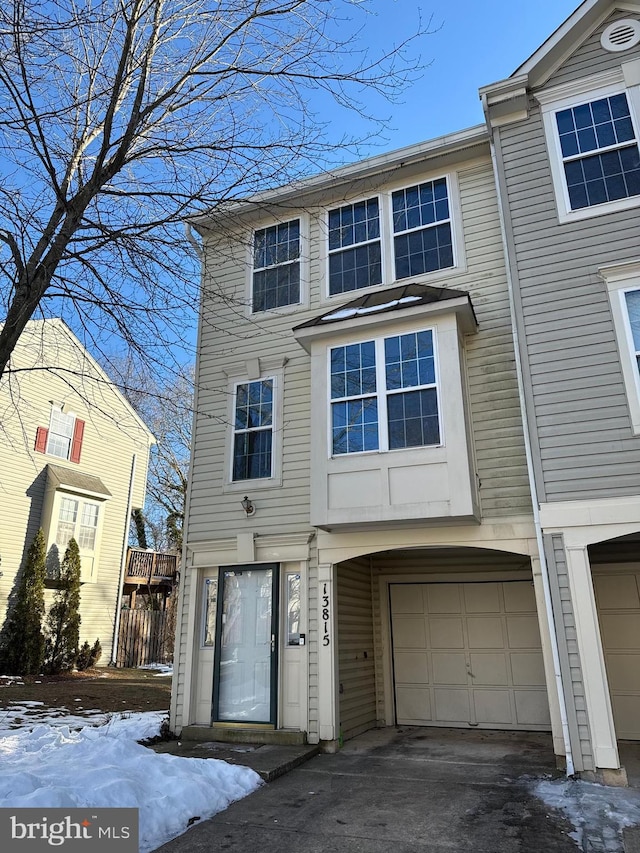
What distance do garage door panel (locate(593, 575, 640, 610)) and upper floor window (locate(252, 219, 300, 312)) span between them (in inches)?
231

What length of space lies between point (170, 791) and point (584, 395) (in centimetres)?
554

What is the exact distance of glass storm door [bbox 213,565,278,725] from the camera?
7684 millimetres

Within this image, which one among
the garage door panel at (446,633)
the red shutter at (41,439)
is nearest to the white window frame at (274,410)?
the garage door panel at (446,633)

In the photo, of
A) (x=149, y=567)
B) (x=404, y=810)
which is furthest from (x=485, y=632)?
(x=149, y=567)

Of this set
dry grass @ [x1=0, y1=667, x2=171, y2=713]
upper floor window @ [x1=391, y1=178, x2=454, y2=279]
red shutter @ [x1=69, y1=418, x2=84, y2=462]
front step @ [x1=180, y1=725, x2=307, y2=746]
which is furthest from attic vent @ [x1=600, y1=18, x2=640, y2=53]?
red shutter @ [x1=69, y1=418, x2=84, y2=462]

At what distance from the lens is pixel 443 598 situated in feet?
29.2

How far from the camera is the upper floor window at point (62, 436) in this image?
51.1 ft

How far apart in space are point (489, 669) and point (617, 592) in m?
2.04

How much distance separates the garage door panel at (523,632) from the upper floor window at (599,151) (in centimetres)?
551

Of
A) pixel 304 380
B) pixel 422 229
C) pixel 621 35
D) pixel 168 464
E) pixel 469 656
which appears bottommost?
pixel 469 656

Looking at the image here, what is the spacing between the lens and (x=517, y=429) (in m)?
7.16

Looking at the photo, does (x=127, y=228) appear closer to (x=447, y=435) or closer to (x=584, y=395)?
(x=447, y=435)

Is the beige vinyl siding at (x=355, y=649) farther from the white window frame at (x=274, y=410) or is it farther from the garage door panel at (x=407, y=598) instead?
the white window frame at (x=274, y=410)

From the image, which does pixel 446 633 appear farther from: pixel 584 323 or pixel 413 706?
pixel 584 323
